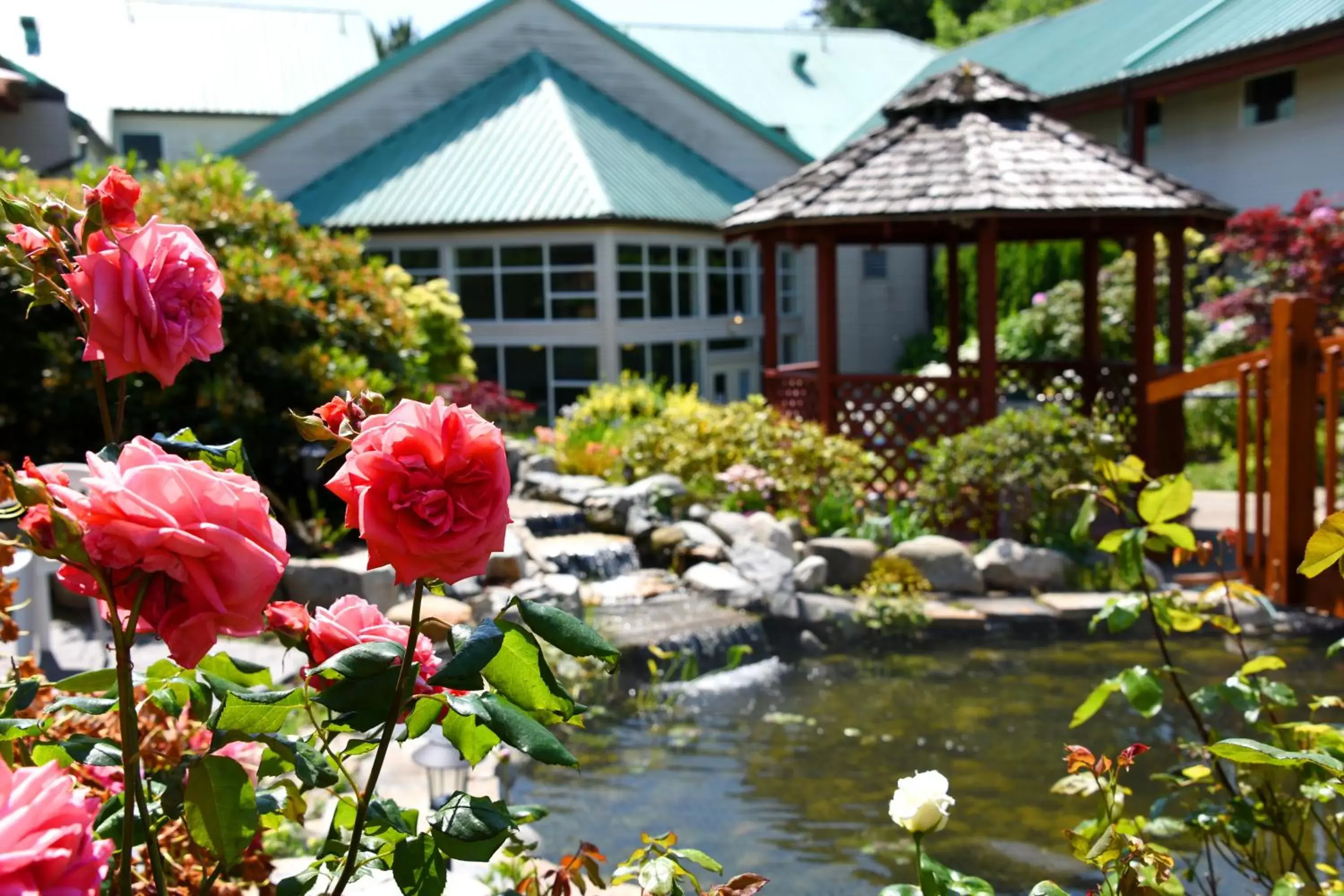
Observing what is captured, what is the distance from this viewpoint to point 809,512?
1127cm

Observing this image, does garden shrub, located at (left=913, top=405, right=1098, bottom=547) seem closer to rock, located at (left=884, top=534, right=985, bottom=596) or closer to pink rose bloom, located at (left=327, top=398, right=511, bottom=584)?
rock, located at (left=884, top=534, right=985, bottom=596)

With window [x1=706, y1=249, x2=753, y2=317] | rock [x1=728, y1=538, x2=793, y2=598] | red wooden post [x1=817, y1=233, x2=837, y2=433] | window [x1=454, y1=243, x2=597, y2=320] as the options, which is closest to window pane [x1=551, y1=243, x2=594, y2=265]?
window [x1=454, y1=243, x2=597, y2=320]

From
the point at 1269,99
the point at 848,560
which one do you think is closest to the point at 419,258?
the point at 848,560

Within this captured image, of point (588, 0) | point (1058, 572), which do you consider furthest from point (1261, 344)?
point (588, 0)

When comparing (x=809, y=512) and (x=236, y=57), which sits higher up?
(x=236, y=57)

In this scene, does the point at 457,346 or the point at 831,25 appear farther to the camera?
the point at 831,25

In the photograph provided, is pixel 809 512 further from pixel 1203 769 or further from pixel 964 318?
pixel 964 318

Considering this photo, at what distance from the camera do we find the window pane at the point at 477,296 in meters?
19.4

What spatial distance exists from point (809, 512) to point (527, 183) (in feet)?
31.9

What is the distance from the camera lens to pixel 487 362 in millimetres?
19609

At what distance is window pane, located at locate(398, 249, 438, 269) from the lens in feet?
64.1

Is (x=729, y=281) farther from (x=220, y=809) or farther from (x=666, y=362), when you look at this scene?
(x=220, y=809)

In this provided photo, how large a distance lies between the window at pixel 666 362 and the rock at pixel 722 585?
8.86 metres

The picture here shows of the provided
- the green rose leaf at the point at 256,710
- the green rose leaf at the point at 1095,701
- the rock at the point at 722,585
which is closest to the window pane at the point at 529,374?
the rock at the point at 722,585
